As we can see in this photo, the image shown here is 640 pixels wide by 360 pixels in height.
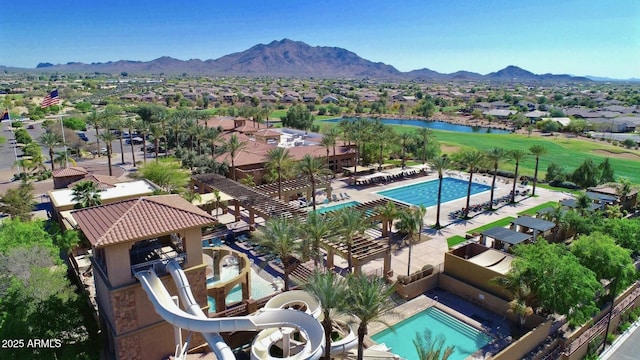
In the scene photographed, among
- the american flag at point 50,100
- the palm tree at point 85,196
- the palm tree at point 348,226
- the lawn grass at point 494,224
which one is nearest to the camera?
the palm tree at point 348,226

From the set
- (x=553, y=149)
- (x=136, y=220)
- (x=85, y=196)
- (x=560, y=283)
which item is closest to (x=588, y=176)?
(x=553, y=149)

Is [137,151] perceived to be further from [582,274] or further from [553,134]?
[553,134]

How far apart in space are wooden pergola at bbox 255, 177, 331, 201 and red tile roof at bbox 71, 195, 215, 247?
21496 millimetres

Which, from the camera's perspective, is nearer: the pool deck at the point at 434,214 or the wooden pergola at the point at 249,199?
the pool deck at the point at 434,214

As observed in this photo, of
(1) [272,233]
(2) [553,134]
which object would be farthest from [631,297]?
(2) [553,134]

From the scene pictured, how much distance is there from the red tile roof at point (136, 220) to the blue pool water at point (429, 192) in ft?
107

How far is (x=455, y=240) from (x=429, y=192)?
15.8 metres

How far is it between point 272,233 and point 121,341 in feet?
29.0

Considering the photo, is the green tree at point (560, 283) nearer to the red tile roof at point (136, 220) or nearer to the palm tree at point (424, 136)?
the red tile roof at point (136, 220)

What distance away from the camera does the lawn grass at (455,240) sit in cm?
3596

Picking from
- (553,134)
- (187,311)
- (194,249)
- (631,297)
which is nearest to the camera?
(187,311)

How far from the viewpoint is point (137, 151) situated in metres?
72.9

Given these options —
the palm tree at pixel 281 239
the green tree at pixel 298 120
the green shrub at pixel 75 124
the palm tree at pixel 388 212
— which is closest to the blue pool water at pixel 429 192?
the palm tree at pixel 388 212

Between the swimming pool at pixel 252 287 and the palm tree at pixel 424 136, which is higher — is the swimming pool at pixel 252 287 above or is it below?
below
